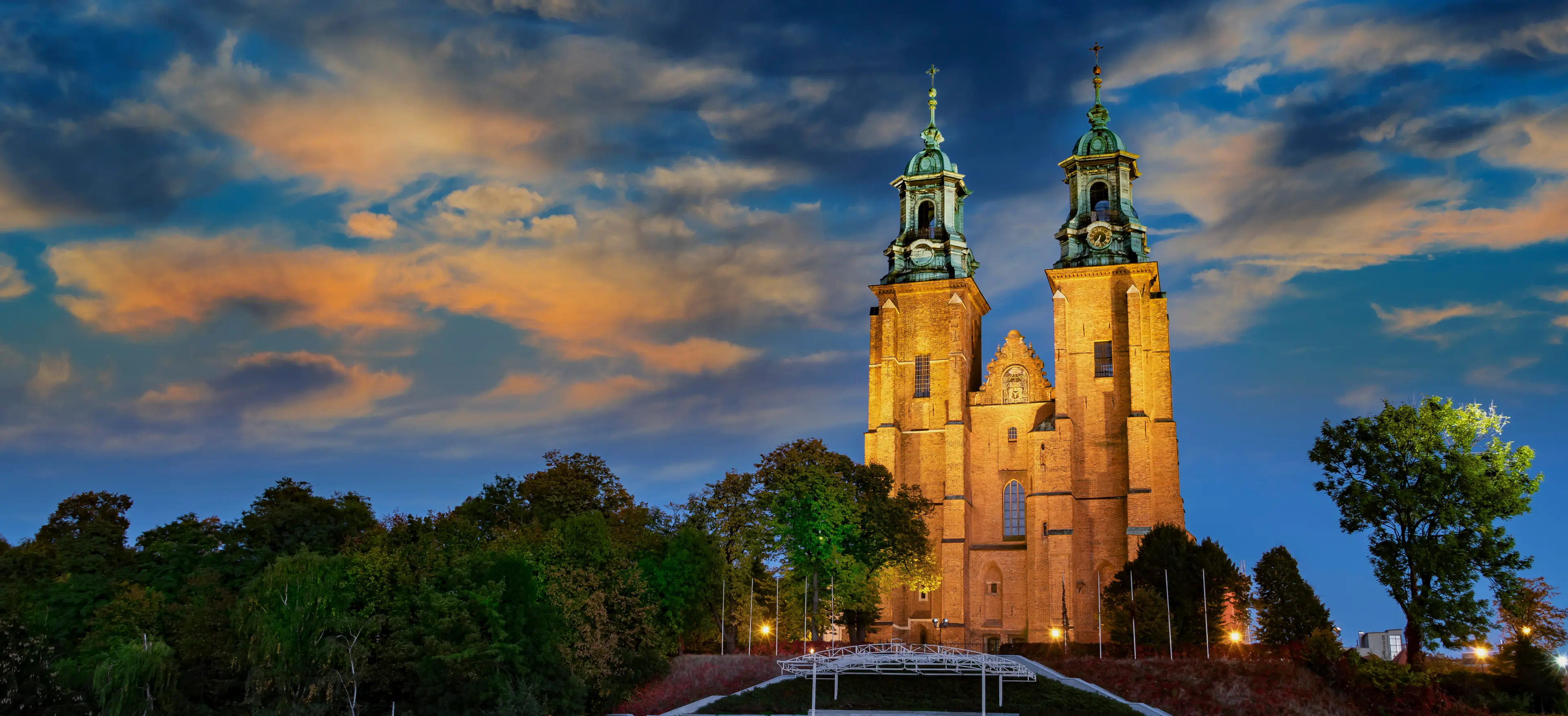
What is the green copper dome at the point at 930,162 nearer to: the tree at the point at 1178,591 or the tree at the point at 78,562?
the tree at the point at 1178,591

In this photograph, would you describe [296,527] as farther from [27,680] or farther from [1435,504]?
[1435,504]

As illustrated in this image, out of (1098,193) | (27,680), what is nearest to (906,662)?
(27,680)

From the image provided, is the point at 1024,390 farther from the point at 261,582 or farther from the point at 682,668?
the point at 261,582

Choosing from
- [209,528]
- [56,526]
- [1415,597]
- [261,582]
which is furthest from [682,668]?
[56,526]

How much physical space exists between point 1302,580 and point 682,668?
102ft

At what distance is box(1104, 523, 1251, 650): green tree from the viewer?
6419cm

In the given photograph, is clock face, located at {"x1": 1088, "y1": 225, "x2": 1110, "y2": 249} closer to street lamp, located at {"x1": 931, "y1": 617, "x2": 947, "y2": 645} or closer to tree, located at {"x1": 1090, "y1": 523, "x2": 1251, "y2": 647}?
tree, located at {"x1": 1090, "y1": 523, "x2": 1251, "y2": 647}

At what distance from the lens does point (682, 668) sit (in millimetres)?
→ 56344

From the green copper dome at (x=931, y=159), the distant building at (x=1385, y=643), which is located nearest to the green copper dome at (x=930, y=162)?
the green copper dome at (x=931, y=159)

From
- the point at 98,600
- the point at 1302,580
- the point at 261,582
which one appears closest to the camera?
the point at 261,582

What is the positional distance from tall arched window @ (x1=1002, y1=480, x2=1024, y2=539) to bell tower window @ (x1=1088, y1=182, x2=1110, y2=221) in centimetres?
1752

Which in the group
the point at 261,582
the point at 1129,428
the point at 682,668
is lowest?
the point at 682,668

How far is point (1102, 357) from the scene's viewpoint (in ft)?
257

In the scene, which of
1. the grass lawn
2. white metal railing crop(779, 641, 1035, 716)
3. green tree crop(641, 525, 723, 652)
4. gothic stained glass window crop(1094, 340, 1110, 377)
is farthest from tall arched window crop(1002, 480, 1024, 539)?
the grass lawn
